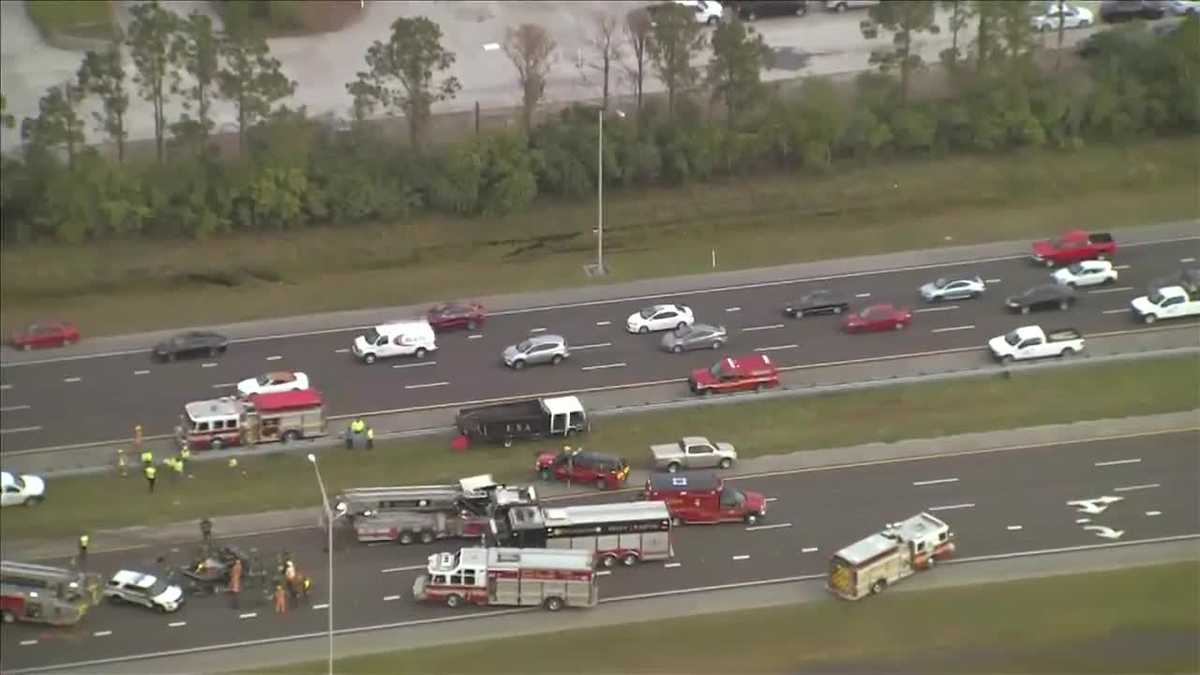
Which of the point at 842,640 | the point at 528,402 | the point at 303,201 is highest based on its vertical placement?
the point at 303,201

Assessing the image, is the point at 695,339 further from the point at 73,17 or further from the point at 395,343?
the point at 73,17

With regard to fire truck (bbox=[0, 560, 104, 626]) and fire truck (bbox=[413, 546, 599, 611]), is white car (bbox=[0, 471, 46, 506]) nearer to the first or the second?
fire truck (bbox=[0, 560, 104, 626])

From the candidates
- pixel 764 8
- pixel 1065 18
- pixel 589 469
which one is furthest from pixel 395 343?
pixel 1065 18

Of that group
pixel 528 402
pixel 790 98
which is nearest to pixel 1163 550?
pixel 528 402

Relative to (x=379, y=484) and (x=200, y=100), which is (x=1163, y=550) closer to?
(x=379, y=484)

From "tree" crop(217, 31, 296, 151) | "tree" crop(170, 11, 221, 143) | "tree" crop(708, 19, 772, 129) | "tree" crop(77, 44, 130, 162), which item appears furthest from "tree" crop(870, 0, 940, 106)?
"tree" crop(77, 44, 130, 162)

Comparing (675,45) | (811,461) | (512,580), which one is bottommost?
(512,580)
